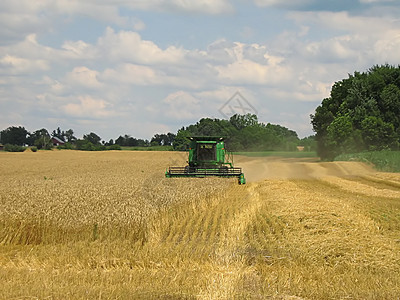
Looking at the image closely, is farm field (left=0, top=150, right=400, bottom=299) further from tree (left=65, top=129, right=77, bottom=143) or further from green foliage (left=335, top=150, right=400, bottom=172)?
tree (left=65, top=129, right=77, bottom=143)

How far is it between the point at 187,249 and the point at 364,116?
140ft

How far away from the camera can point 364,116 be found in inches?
1890

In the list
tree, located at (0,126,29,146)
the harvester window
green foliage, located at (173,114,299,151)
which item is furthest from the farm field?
tree, located at (0,126,29,146)

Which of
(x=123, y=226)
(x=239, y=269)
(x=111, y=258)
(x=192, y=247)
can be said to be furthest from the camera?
(x=123, y=226)

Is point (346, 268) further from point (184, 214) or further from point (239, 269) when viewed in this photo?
point (184, 214)

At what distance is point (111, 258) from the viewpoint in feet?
26.9

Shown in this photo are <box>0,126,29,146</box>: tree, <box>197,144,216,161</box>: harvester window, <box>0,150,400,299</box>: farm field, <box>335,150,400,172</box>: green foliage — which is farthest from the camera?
<box>0,126,29,146</box>: tree

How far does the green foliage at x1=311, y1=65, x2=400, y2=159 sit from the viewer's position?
1849 inches

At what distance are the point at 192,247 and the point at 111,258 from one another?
1617 mm

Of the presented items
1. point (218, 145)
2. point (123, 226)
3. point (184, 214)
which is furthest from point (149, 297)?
point (218, 145)

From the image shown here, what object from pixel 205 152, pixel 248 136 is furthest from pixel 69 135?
pixel 205 152

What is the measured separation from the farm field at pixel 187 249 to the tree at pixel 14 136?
343 feet

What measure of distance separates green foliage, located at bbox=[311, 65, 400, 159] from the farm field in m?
34.3

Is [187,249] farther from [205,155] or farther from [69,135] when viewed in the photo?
[69,135]
